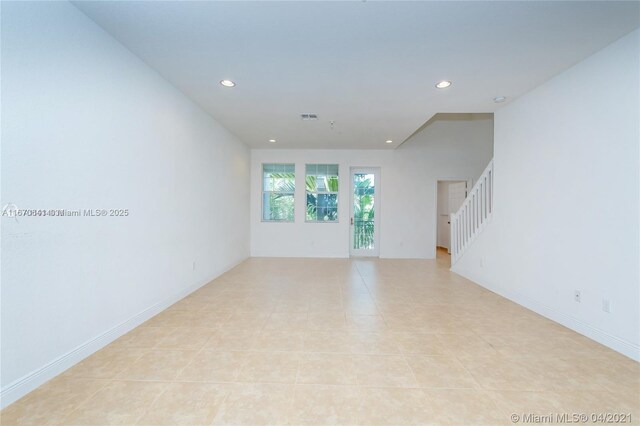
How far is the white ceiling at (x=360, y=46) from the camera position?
6.36 feet

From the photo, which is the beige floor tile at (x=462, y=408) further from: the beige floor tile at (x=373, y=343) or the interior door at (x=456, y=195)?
the interior door at (x=456, y=195)

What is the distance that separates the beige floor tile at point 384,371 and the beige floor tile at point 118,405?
1384mm

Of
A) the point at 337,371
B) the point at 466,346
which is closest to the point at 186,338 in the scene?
the point at 337,371

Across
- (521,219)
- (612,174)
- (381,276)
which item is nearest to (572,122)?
(612,174)

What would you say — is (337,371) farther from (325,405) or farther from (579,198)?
(579,198)

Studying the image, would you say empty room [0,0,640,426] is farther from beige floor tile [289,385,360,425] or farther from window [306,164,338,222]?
window [306,164,338,222]

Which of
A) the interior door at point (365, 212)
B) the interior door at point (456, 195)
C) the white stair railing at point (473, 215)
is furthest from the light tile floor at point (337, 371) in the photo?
the interior door at point (456, 195)

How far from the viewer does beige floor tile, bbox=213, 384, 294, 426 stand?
1.49 meters

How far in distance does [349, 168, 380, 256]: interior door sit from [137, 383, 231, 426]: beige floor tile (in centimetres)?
531

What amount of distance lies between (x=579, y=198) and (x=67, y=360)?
4712mm

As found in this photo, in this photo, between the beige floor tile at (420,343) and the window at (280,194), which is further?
the window at (280,194)

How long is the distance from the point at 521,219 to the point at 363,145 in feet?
11.9

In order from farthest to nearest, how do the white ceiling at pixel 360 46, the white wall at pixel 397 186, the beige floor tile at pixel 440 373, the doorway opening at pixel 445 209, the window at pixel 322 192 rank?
the doorway opening at pixel 445 209, the window at pixel 322 192, the white wall at pixel 397 186, the white ceiling at pixel 360 46, the beige floor tile at pixel 440 373

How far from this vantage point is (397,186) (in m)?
6.62
